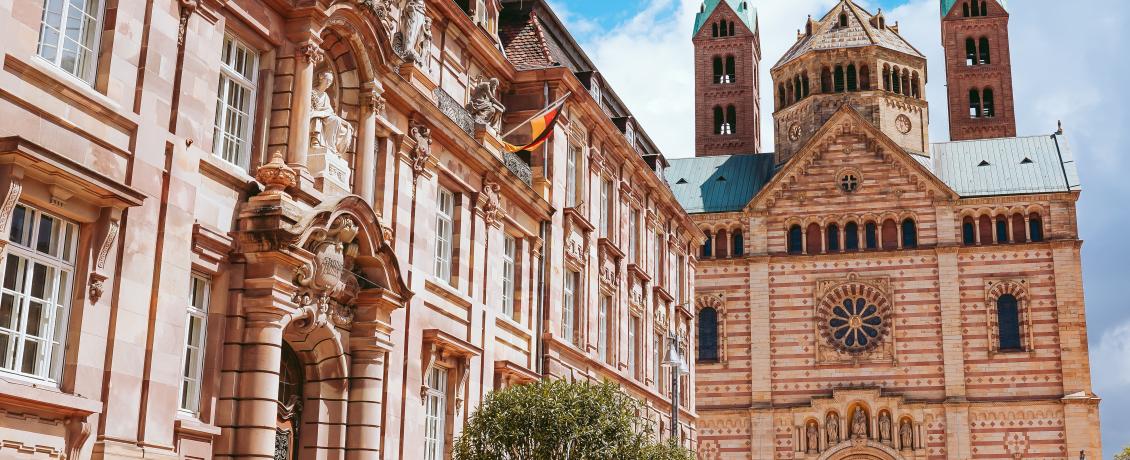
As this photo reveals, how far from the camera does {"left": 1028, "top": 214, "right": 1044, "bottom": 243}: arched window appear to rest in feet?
211

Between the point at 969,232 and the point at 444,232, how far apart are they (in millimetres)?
45358

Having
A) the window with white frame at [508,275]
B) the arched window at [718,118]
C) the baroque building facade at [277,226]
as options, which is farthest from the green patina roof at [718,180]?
the window with white frame at [508,275]

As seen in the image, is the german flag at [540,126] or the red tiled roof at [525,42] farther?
the red tiled roof at [525,42]

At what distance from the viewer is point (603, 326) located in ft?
117

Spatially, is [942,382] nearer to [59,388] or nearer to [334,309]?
[334,309]

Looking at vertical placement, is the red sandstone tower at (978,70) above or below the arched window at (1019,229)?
above

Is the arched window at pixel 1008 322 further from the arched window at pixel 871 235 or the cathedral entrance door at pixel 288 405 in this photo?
the cathedral entrance door at pixel 288 405

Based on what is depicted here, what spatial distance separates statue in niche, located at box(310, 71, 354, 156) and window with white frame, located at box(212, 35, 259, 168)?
1.16 metres

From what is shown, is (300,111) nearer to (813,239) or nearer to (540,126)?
(540,126)

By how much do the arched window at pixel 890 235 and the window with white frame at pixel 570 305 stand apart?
36449mm

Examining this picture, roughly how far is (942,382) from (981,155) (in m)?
14.0

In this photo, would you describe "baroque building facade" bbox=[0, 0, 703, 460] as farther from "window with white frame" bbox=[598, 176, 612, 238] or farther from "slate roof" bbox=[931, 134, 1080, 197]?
"slate roof" bbox=[931, 134, 1080, 197]

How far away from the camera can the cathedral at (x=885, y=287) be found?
62.2m

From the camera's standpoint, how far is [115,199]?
15.6 m
